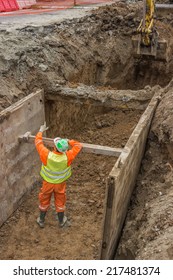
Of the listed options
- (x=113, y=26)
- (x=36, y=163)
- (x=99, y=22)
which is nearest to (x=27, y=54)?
(x=36, y=163)

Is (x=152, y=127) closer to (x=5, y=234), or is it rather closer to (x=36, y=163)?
(x=36, y=163)

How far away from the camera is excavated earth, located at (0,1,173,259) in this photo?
433cm

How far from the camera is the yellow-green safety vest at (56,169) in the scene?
4.74 metres

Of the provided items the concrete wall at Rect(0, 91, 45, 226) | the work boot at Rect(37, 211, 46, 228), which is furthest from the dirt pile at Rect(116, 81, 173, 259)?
the concrete wall at Rect(0, 91, 45, 226)

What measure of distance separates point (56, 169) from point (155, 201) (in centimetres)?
157

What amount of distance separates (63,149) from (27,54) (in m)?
3.17

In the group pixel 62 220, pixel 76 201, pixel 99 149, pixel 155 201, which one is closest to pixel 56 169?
pixel 99 149

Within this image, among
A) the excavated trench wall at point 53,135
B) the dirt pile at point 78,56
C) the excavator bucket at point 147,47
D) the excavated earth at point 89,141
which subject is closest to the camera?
the excavated trench wall at point 53,135

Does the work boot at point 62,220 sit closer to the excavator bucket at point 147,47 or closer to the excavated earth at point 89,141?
the excavated earth at point 89,141

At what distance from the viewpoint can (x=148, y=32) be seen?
28.4 ft

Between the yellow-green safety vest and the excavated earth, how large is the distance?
1.22m

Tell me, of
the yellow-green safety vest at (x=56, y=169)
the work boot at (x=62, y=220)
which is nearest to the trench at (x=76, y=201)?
the work boot at (x=62, y=220)

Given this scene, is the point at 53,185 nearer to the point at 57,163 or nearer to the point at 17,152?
the point at 57,163

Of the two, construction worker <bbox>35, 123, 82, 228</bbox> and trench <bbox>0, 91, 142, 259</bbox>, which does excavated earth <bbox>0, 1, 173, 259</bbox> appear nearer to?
trench <bbox>0, 91, 142, 259</bbox>
